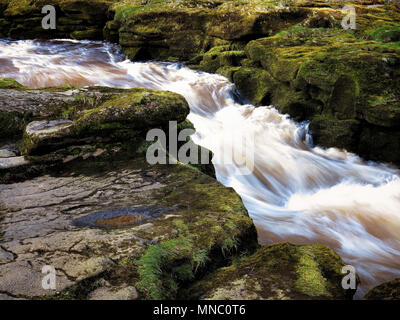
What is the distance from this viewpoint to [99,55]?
58.9ft

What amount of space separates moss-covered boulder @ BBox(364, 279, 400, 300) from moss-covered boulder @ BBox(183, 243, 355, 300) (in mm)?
191

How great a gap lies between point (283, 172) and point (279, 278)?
20.8 feet

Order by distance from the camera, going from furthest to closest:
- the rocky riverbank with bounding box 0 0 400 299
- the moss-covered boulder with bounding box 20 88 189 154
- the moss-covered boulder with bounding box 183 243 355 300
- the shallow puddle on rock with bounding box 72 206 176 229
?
1. the moss-covered boulder with bounding box 20 88 189 154
2. the shallow puddle on rock with bounding box 72 206 176 229
3. the rocky riverbank with bounding box 0 0 400 299
4. the moss-covered boulder with bounding box 183 243 355 300

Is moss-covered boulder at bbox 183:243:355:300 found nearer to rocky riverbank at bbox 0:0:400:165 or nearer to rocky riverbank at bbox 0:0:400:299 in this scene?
rocky riverbank at bbox 0:0:400:299

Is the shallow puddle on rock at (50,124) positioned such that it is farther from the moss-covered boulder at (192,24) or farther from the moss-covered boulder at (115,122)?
the moss-covered boulder at (192,24)

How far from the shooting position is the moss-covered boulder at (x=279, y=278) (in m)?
2.48

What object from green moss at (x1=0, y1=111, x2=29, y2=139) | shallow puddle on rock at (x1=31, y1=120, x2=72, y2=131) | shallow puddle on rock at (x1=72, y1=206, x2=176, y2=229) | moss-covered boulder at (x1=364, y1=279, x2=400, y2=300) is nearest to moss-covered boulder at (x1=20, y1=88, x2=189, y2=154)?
shallow puddle on rock at (x1=31, y1=120, x2=72, y2=131)

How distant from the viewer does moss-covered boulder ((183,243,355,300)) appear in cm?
248

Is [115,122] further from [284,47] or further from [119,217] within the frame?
[284,47]

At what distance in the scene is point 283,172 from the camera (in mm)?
8750

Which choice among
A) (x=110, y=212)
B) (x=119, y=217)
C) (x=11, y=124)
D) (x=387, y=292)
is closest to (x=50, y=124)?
(x=11, y=124)

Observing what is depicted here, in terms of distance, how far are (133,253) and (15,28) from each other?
81.3 ft

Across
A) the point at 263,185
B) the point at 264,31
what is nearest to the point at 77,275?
the point at 263,185
